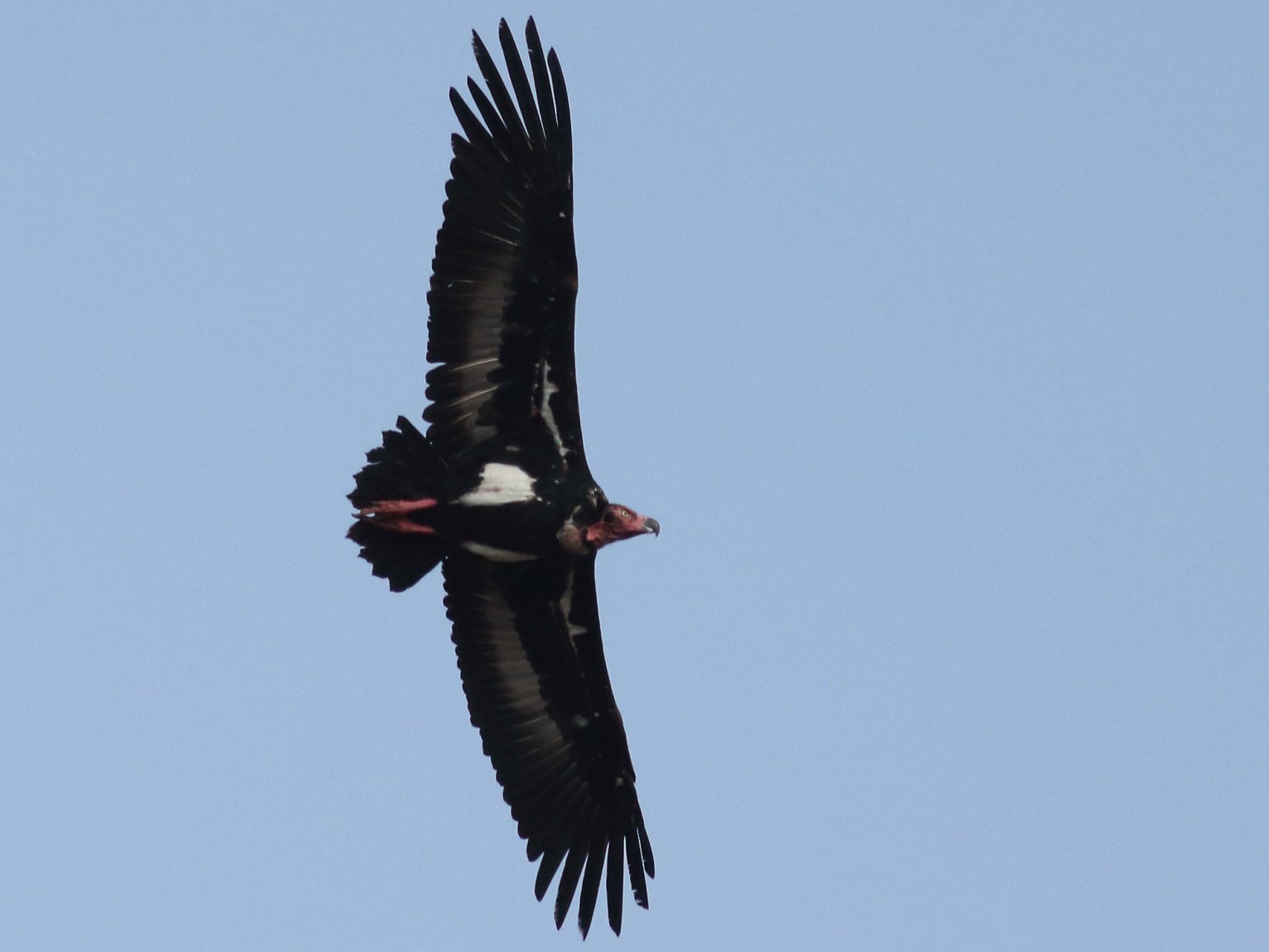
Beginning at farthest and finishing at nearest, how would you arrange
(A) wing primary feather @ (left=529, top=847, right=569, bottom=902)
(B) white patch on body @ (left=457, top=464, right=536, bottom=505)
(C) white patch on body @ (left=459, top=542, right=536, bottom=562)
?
(A) wing primary feather @ (left=529, top=847, right=569, bottom=902) < (C) white patch on body @ (left=459, top=542, right=536, bottom=562) < (B) white patch on body @ (left=457, top=464, right=536, bottom=505)

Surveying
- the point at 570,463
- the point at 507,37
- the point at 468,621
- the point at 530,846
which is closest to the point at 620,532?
the point at 570,463

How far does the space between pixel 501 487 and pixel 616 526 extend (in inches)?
40.9

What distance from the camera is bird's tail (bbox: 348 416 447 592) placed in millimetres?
15969

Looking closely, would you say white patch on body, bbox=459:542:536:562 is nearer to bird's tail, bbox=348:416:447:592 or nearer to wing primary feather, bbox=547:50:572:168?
bird's tail, bbox=348:416:447:592

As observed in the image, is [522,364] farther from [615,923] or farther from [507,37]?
[615,923]

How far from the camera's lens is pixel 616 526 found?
16609 millimetres

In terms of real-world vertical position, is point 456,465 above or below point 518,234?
below

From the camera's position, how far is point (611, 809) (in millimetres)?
17922

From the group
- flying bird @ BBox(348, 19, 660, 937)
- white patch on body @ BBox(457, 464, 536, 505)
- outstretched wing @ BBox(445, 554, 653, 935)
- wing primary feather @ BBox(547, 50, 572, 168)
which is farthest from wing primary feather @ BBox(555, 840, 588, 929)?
wing primary feather @ BBox(547, 50, 572, 168)

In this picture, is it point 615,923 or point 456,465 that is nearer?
point 456,465

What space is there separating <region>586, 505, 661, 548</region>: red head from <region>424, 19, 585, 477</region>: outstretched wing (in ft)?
3.97

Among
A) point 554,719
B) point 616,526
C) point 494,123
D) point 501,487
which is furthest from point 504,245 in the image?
point 554,719

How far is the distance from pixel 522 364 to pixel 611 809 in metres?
4.28

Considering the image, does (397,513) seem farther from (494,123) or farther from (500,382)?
(494,123)
